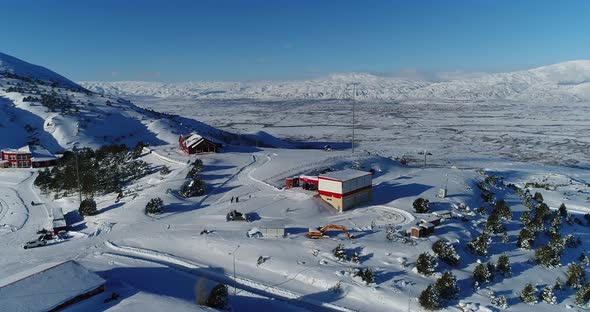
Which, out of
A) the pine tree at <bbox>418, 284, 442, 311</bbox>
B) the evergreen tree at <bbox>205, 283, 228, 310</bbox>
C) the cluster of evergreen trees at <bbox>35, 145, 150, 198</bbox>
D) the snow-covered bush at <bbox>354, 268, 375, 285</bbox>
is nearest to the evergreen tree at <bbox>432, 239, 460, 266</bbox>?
the pine tree at <bbox>418, 284, 442, 311</bbox>

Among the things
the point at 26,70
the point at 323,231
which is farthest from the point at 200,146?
the point at 26,70

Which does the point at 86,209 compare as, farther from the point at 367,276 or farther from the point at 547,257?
the point at 547,257

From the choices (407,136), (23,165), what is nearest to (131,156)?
(23,165)

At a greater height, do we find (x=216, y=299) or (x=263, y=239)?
(x=216, y=299)

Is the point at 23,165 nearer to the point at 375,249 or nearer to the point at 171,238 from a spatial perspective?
the point at 171,238

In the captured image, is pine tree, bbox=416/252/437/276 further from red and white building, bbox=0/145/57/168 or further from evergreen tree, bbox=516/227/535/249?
red and white building, bbox=0/145/57/168

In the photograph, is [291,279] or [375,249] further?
[375,249]
